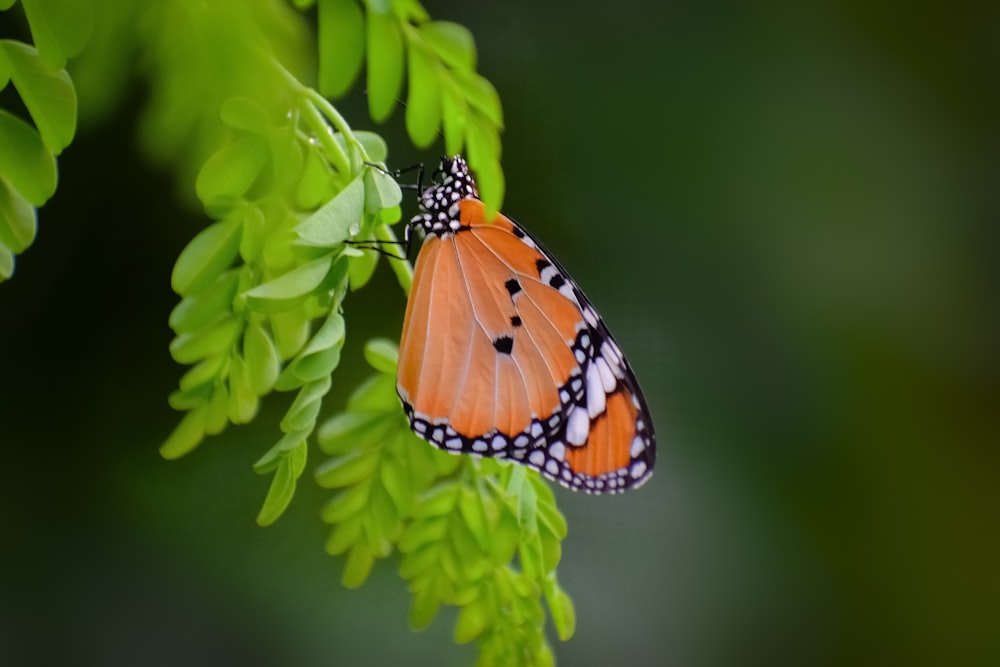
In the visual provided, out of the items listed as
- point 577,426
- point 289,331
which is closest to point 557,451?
point 577,426

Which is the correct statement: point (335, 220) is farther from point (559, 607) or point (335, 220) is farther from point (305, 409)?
point (559, 607)

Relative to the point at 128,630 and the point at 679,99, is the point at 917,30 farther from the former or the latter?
the point at 128,630

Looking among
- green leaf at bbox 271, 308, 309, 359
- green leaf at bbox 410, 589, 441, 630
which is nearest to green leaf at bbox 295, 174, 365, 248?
green leaf at bbox 271, 308, 309, 359

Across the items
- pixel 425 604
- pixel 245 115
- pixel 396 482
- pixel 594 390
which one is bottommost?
pixel 425 604

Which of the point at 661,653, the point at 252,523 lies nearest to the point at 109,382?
the point at 252,523

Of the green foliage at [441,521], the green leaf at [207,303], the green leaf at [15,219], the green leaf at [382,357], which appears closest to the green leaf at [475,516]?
the green foliage at [441,521]

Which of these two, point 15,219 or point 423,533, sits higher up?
point 15,219
